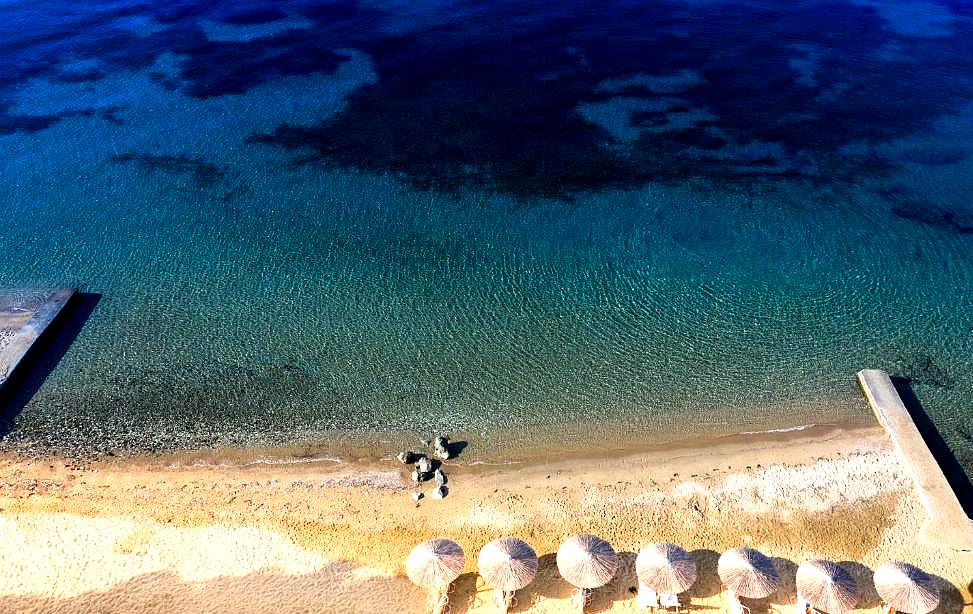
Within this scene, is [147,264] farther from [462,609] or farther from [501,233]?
[462,609]

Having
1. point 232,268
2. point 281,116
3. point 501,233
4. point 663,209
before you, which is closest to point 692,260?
point 663,209

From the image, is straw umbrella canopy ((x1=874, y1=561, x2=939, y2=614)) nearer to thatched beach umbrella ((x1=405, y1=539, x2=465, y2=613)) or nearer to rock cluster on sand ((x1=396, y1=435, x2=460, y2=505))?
thatched beach umbrella ((x1=405, y1=539, x2=465, y2=613))

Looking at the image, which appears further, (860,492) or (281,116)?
(281,116)

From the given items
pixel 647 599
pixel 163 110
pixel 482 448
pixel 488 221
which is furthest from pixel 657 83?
pixel 647 599

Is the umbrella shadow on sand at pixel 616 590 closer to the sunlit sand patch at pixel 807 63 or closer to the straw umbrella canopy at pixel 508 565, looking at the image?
the straw umbrella canopy at pixel 508 565

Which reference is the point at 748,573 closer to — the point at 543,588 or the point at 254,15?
the point at 543,588
